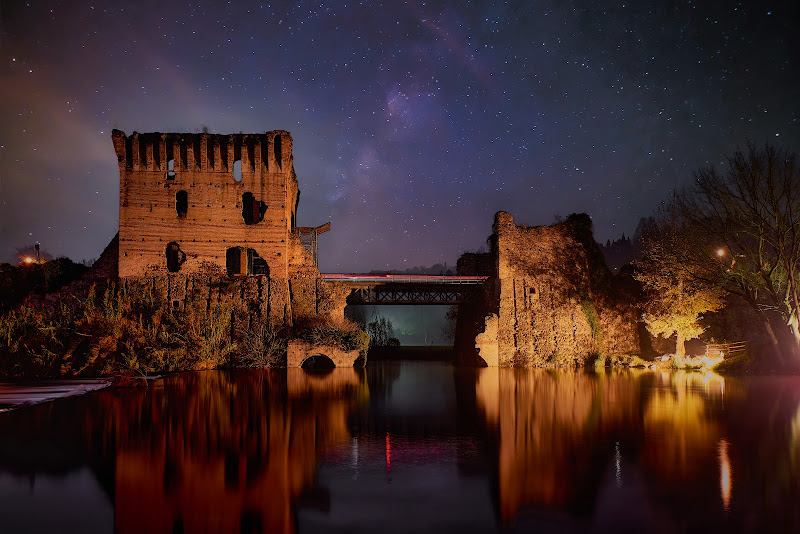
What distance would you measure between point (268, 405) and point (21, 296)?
804 inches

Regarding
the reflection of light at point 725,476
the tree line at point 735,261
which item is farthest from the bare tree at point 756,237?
the reflection of light at point 725,476

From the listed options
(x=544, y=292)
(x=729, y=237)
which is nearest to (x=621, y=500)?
(x=729, y=237)

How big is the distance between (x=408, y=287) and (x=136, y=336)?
1354cm

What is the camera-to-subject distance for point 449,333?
50.3 metres

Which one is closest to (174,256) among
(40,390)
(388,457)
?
(40,390)

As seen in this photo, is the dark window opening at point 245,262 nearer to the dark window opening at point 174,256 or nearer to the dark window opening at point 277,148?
the dark window opening at point 174,256

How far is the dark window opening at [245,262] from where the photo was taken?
27.7 metres

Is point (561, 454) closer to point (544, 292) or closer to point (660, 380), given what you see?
point (660, 380)

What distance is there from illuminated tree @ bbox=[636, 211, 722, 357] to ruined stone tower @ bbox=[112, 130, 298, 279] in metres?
17.7

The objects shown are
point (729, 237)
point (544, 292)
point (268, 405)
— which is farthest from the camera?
point (544, 292)

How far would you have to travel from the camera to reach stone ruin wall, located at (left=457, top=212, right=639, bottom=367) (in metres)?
26.2

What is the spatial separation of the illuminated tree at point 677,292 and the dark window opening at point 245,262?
1871 cm

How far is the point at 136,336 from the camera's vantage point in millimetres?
21188

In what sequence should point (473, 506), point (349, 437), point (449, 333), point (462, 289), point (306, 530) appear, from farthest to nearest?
point (449, 333) → point (462, 289) → point (349, 437) → point (473, 506) → point (306, 530)
